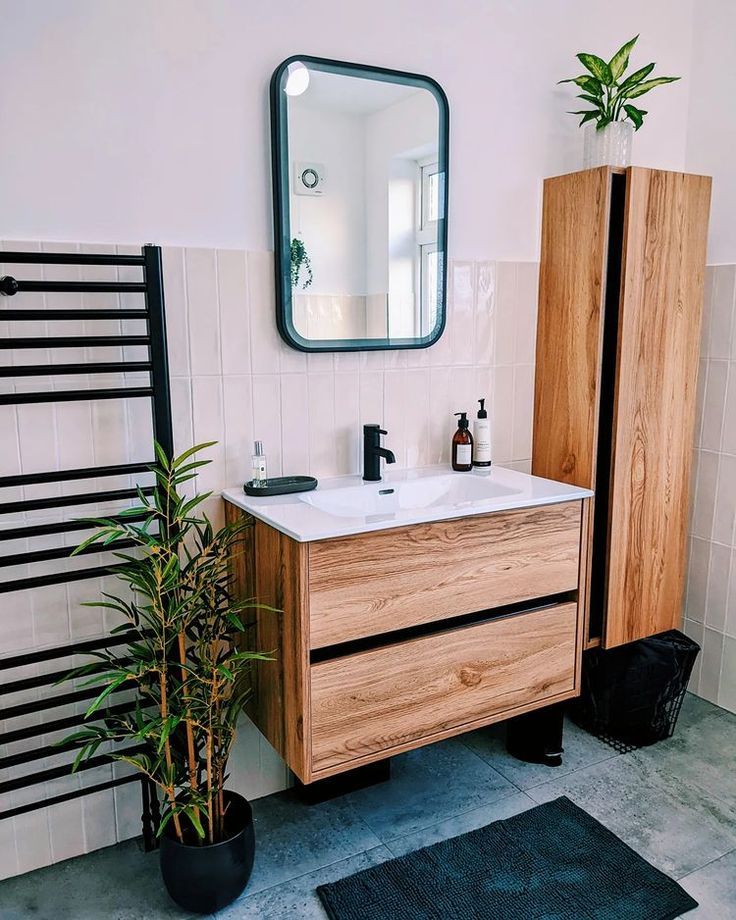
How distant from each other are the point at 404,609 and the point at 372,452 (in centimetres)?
47

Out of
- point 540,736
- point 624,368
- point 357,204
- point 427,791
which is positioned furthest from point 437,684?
point 357,204

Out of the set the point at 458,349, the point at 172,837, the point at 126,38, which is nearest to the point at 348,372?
the point at 458,349

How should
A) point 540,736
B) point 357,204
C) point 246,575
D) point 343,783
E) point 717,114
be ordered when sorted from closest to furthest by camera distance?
1. point 246,575
2. point 357,204
3. point 343,783
4. point 540,736
5. point 717,114

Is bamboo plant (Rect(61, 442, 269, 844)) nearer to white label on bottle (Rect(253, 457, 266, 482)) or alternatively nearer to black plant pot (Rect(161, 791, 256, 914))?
black plant pot (Rect(161, 791, 256, 914))

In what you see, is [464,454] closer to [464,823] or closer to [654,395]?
[654,395]

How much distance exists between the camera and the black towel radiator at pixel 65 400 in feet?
5.36

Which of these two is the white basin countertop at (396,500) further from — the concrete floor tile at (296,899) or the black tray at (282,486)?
the concrete floor tile at (296,899)

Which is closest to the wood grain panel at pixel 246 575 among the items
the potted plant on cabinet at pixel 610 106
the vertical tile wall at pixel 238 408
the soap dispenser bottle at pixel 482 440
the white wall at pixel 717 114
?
the vertical tile wall at pixel 238 408

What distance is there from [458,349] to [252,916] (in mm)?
1535

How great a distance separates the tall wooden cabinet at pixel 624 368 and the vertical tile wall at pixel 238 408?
0.52ft

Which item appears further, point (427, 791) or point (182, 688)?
point (427, 791)

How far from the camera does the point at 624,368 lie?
7.24 feet

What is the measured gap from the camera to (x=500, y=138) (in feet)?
7.39

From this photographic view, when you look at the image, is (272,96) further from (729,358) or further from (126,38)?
(729,358)
